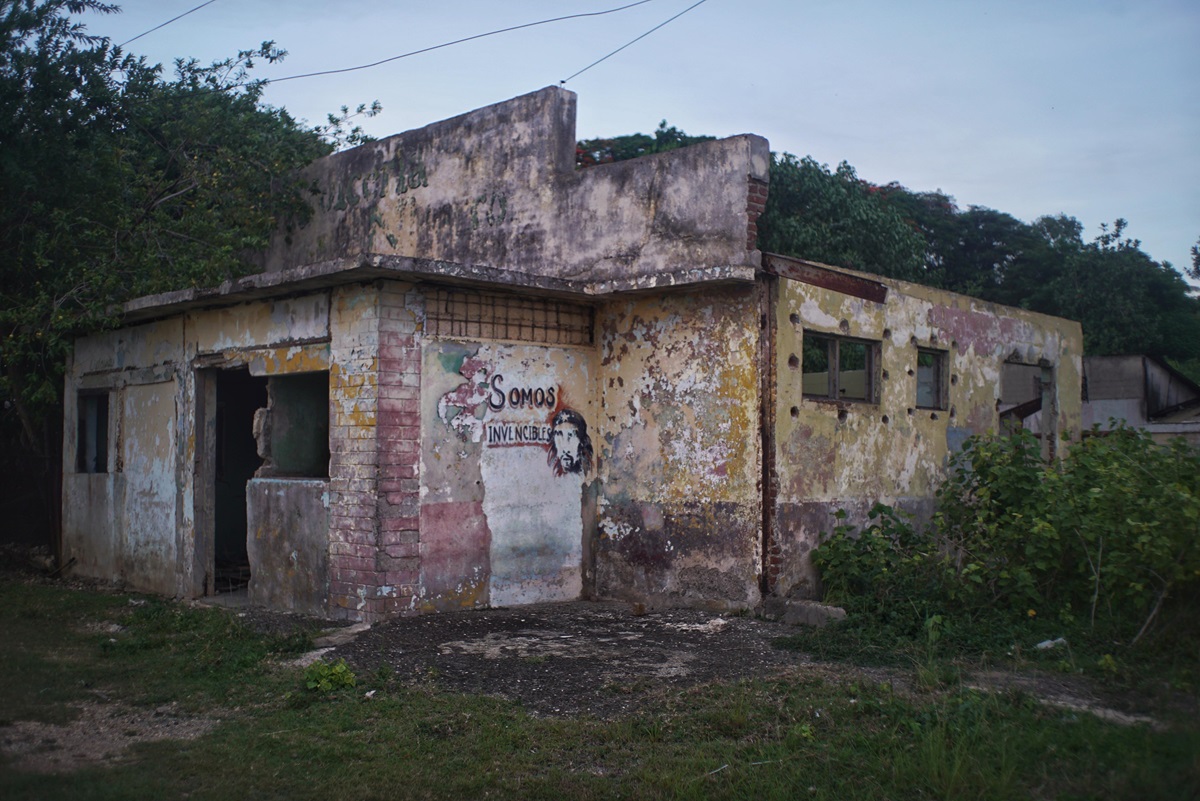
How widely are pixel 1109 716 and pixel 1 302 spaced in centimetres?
1116

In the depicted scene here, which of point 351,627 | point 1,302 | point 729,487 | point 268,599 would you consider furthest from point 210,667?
point 1,302

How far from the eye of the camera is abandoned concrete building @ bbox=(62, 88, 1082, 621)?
27.2 ft

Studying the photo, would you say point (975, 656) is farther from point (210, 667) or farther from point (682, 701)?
point (210, 667)

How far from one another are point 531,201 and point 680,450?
3.00m

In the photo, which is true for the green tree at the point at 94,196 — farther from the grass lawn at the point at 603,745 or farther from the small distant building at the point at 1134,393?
the small distant building at the point at 1134,393

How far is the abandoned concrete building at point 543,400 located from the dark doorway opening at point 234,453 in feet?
5.39

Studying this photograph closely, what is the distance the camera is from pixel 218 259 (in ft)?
37.4

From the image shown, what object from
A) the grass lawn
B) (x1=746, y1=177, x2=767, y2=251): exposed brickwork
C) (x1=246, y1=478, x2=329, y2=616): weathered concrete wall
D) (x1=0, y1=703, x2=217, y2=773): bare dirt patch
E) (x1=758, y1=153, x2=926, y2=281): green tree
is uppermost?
(x1=758, y1=153, x2=926, y2=281): green tree

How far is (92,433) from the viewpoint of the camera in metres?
12.1

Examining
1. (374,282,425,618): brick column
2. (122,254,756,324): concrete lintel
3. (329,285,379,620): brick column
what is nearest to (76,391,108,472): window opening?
(122,254,756,324): concrete lintel

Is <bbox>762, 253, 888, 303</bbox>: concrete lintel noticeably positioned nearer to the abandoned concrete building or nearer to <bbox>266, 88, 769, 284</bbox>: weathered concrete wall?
the abandoned concrete building

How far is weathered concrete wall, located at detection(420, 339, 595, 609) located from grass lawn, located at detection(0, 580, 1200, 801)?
2.18 m

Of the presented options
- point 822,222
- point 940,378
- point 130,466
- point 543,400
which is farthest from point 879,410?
point 822,222

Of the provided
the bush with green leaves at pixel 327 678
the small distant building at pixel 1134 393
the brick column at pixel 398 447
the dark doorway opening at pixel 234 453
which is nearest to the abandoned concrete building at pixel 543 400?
the brick column at pixel 398 447
